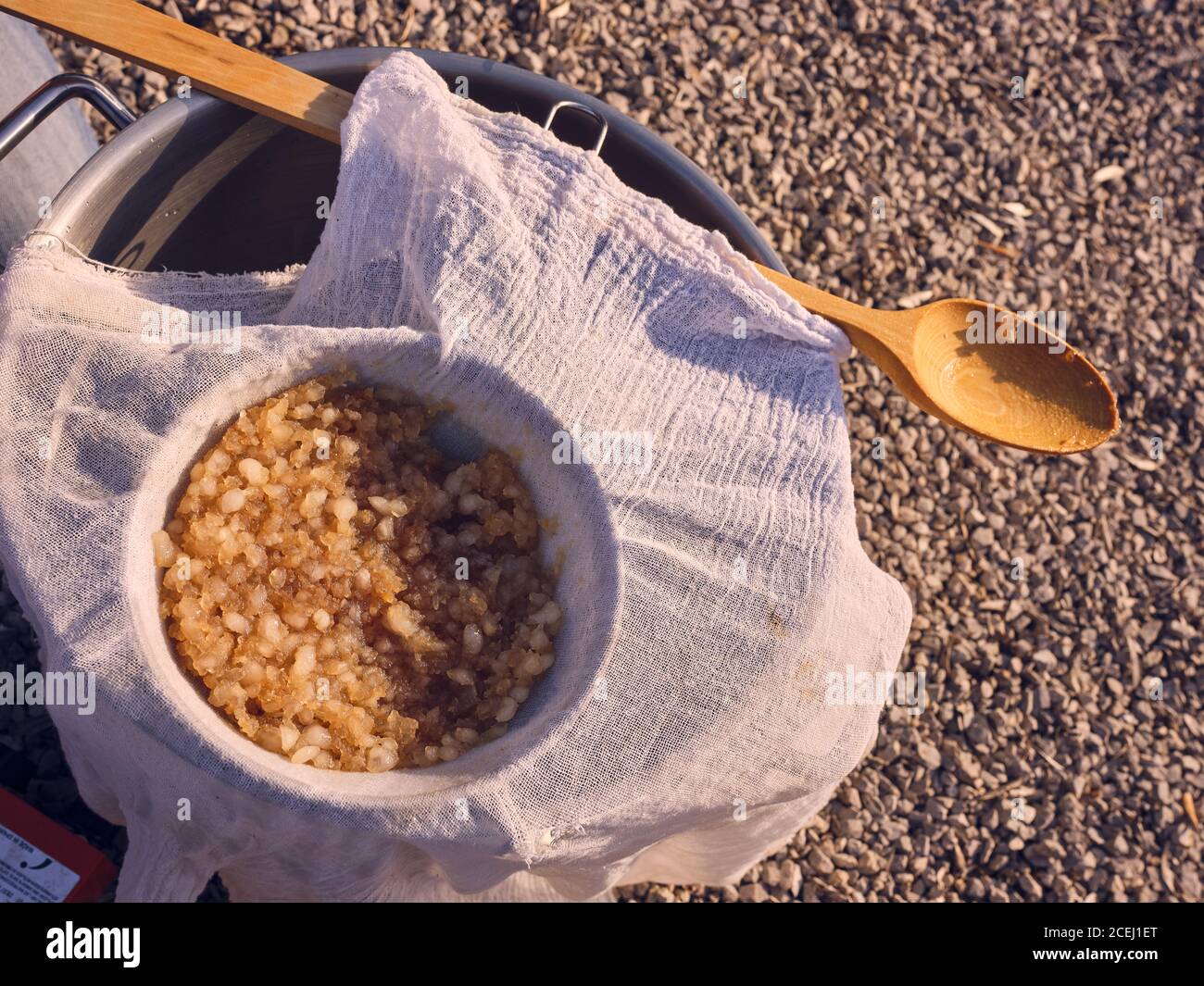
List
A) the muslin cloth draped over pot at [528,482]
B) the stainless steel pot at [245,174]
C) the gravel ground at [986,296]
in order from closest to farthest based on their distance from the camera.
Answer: the muslin cloth draped over pot at [528,482]
the stainless steel pot at [245,174]
the gravel ground at [986,296]

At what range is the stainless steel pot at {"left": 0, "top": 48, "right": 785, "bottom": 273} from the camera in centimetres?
98

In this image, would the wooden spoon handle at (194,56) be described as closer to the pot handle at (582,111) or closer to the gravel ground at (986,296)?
the pot handle at (582,111)

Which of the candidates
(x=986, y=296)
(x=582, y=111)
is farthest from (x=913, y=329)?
(x=986, y=296)

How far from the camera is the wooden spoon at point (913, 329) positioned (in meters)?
0.92

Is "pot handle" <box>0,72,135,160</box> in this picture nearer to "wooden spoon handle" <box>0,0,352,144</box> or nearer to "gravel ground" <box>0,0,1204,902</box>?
"wooden spoon handle" <box>0,0,352,144</box>

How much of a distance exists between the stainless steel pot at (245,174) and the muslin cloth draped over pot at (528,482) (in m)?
0.08

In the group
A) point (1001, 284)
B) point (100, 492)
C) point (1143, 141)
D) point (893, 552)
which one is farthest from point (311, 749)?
point (1143, 141)

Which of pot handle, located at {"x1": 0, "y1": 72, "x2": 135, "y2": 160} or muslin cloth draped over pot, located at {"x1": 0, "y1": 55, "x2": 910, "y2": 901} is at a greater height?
pot handle, located at {"x1": 0, "y1": 72, "x2": 135, "y2": 160}

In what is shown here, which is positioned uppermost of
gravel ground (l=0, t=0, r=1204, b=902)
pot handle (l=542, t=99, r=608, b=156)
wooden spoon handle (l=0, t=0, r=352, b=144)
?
wooden spoon handle (l=0, t=0, r=352, b=144)

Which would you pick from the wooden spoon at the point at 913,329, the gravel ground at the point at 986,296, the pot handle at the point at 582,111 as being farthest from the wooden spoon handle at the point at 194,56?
the gravel ground at the point at 986,296

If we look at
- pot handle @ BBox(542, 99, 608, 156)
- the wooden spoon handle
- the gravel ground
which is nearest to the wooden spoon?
the wooden spoon handle

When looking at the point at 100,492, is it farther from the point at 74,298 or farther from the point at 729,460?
the point at 729,460

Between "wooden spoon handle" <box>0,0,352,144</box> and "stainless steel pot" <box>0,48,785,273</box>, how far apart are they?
0.21ft

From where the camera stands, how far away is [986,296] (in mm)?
1628
